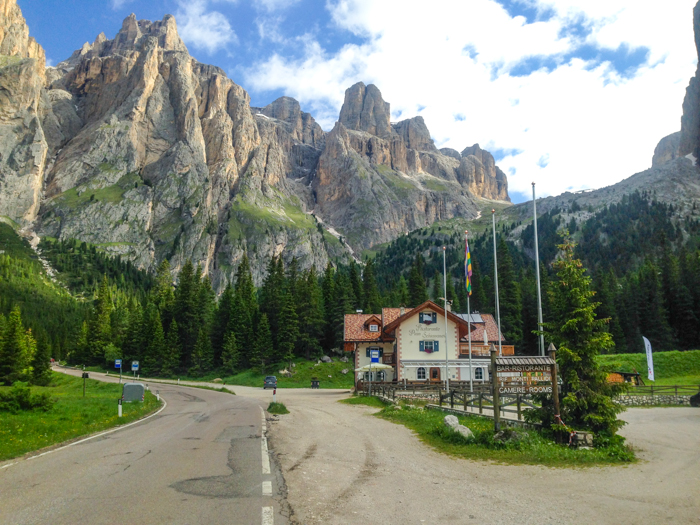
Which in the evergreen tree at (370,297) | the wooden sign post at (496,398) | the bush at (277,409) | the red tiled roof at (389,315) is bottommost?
the bush at (277,409)

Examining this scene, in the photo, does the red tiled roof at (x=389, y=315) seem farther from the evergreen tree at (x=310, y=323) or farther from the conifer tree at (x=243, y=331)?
the conifer tree at (x=243, y=331)

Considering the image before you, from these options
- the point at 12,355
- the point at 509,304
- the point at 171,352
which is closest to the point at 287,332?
the point at 171,352

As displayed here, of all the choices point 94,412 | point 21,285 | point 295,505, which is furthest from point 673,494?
point 21,285

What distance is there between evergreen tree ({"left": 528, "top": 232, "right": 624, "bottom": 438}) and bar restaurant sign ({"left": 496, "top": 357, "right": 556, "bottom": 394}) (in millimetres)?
769

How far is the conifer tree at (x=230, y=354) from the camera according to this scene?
72.8m

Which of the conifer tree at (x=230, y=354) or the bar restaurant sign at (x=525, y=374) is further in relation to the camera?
the conifer tree at (x=230, y=354)

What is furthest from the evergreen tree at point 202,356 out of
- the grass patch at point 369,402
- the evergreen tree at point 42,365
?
the grass patch at point 369,402

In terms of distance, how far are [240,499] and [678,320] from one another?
8936 cm

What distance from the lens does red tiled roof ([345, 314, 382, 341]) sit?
5475 cm

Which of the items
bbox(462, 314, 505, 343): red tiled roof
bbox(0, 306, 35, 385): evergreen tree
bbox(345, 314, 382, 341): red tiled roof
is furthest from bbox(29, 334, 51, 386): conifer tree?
bbox(462, 314, 505, 343): red tiled roof

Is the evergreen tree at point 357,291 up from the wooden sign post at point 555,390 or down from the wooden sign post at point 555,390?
up

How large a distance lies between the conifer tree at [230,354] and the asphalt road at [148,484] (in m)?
57.7

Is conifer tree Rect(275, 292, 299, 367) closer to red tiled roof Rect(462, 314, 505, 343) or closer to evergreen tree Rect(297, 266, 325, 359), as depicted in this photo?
evergreen tree Rect(297, 266, 325, 359)

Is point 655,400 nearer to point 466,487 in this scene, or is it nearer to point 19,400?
point 466,487
